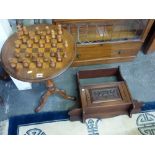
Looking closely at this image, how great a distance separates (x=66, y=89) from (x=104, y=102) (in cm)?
42

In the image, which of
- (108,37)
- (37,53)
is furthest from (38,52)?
(108,37)

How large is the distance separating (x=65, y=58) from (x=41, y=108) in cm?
61

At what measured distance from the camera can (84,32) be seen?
5.56 feet

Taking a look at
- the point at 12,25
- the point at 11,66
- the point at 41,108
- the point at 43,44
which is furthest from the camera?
the point at 41,108

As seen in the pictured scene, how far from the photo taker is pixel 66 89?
1742 mm

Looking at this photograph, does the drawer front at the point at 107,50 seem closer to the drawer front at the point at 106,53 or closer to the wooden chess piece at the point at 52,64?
the drawer front at the point at 106,53

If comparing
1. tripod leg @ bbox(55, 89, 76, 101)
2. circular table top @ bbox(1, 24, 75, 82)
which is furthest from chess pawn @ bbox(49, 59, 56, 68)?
tripod leg @ bbox(55, 89, 76, 101)

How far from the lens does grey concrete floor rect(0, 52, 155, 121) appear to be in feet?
5.33

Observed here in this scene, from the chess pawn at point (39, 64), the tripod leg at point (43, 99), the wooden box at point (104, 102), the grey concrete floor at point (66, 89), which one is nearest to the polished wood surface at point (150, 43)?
the grey concrete floor at point (66, 89)

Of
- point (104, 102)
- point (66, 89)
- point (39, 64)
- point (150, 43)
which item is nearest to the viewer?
point (39, 64)

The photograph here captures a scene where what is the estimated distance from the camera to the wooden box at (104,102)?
1.47m

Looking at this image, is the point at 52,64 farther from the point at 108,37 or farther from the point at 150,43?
the point at 150,43
